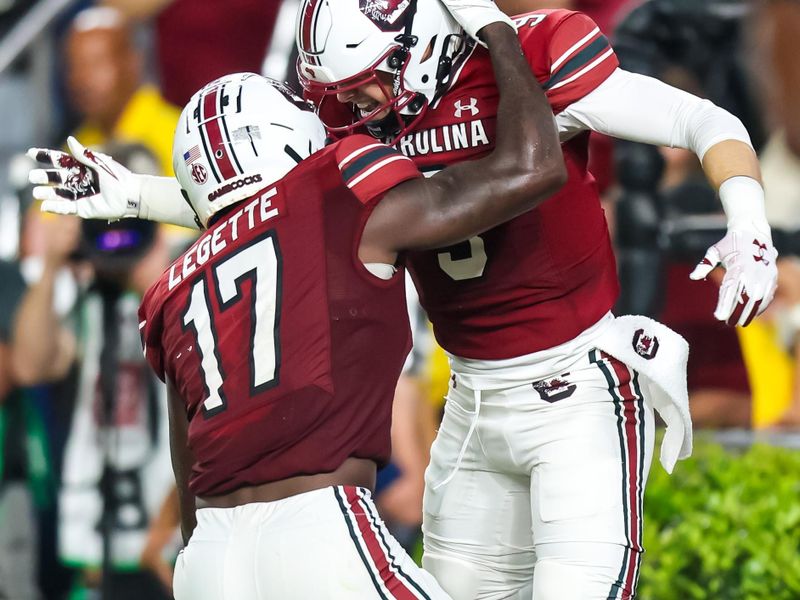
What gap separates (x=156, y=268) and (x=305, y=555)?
349 centimetres

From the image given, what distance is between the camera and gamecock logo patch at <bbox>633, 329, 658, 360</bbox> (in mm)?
3098

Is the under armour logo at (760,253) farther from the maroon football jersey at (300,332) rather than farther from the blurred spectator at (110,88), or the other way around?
the blurred spectator at (110,88)

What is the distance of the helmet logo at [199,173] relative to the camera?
2809mm

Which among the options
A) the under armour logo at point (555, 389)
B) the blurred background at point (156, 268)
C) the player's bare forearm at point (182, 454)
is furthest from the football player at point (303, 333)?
the blurred background at point (156, 268)

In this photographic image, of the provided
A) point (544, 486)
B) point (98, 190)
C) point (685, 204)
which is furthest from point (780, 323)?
point (98, 190)

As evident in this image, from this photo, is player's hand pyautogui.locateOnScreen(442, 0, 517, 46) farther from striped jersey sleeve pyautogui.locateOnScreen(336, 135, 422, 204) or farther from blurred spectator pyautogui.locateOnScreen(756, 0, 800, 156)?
blurred spectator pyautogui.locateOnScreen(756, 0, 800, 156)

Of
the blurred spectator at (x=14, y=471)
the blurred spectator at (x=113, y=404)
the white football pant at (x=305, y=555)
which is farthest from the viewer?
the blurred spectator at (x=14, y=471)

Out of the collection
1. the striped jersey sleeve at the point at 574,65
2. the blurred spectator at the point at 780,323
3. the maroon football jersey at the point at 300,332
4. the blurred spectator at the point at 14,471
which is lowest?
the blurred spectator at the point at 14,471

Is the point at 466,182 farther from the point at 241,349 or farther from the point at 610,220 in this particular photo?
the point at 610,220

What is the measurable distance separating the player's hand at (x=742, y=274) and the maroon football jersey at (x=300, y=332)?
65cm

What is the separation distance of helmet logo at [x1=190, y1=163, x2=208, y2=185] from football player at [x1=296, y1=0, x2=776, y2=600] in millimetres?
414

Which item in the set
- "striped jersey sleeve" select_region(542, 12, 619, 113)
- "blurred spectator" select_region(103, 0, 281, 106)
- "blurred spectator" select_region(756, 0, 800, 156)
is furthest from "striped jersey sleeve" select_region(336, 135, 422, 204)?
"blurred spectator" select_region(103, 0, 281, 106)

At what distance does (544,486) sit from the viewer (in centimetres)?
301

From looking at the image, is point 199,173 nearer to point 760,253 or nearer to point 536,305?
point 536,305
